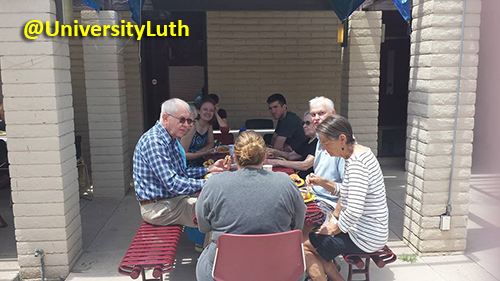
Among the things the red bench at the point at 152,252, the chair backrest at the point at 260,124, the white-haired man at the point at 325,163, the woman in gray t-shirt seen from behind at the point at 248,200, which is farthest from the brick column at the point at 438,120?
the chair backrest at the point at 260,124

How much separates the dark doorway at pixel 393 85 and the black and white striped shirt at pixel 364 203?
5.73 metres

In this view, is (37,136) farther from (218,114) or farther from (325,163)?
(218,114)

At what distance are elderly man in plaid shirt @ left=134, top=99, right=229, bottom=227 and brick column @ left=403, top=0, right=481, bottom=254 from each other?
2.10 metres

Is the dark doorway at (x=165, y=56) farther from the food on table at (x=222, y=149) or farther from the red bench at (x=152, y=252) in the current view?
the red bench at (x=152, y=252)

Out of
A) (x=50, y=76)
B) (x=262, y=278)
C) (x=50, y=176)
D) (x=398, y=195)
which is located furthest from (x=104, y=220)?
(x=398, y=195)

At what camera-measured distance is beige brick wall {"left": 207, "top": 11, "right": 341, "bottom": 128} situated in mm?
8070

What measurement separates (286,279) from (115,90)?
4271 millimetres

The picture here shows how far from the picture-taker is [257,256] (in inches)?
94.0

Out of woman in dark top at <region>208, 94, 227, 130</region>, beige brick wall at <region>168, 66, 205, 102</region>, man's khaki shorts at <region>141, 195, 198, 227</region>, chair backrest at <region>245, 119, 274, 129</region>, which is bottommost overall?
man's khaki shorts at <region>141, 195, 198, 227</region>

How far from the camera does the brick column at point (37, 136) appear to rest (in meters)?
3.48

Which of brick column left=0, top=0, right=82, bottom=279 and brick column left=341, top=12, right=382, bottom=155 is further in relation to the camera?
brick column left=341, top=12, right=382, bottom=155

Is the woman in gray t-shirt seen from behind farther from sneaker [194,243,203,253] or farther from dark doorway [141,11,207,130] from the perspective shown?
dark doorway [141,11,207,130]

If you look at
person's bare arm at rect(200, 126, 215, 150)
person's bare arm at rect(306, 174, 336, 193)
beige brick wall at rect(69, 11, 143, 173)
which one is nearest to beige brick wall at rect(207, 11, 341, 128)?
beige brick wall at rect(69, 11, 143, 173)

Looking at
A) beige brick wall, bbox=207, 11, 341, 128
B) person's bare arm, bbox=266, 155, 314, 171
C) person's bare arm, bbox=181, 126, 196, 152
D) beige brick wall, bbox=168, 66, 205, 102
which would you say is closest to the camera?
person's bare arm, bbox=266, 155, 314, 171
